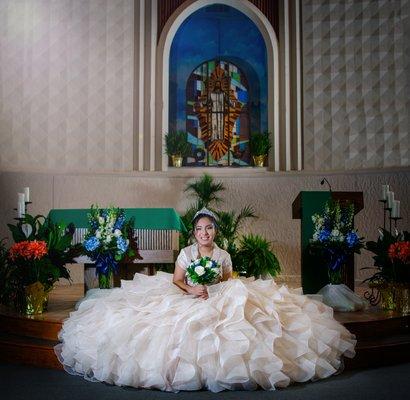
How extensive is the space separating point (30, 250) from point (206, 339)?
2.48m

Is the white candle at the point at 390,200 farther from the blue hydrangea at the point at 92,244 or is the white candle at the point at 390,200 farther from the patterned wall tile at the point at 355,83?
the blue hydrangea at the point at 92,244

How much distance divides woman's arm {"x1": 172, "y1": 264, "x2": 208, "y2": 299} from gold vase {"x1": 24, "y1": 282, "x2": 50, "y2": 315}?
5.04 feet

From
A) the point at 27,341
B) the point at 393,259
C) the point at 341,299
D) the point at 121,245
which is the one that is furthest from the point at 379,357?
the point at 27,341

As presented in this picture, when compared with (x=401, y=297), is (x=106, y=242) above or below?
above

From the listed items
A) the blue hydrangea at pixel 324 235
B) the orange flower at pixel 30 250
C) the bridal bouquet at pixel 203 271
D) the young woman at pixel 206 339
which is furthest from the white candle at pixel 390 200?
the orange flower at pixel 30 250

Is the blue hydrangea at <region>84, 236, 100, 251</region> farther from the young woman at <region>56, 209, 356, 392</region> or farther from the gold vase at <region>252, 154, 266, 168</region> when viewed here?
the gold vase at <region>252, 154, 266, 168</region>

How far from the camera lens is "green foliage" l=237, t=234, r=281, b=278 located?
9.06m

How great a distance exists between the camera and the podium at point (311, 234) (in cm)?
691

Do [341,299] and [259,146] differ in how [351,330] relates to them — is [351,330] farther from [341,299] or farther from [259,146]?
[259,146]

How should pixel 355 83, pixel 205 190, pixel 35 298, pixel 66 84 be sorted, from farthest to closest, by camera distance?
pixel 66 84 → pixel 355 83 → pixel 205 190 → pixel 35 298

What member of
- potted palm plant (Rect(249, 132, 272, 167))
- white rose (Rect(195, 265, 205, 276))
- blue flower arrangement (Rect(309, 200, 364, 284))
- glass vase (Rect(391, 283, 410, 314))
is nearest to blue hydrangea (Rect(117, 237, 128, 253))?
white rose (Rect(195, 265, 205, 276))

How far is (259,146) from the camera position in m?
10.3

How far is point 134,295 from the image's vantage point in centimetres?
513

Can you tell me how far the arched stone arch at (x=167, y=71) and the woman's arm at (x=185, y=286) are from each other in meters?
5.20
